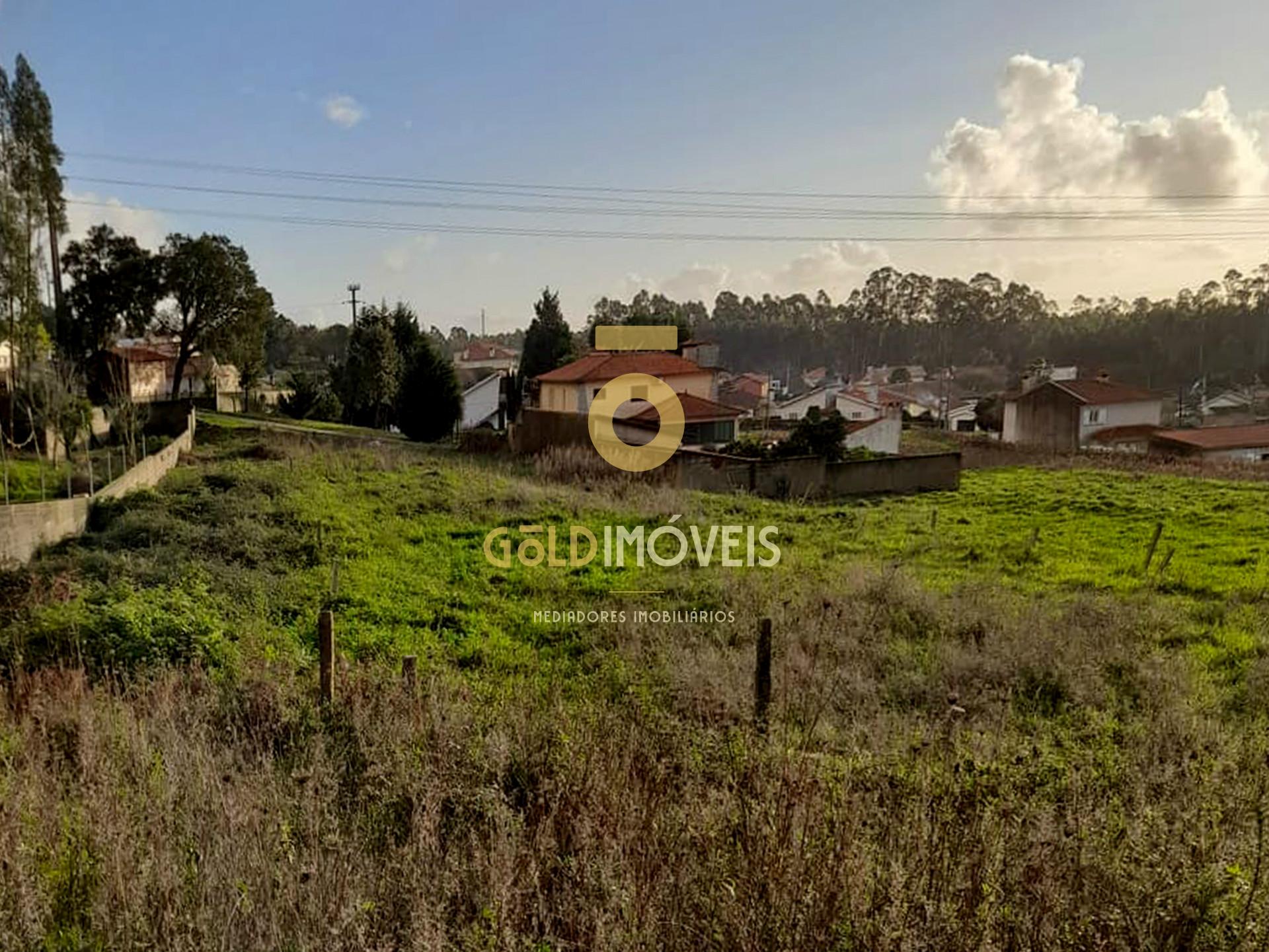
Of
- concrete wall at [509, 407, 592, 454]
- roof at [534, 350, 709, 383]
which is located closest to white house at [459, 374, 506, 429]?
roof at [534, 350, 709, 383]

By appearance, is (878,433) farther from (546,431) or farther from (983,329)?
(983,329)

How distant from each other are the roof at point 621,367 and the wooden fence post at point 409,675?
19029 millimetres

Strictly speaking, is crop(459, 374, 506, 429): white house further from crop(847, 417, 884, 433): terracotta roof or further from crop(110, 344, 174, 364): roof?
crop(847, 417, 884, 433): terracotta roof

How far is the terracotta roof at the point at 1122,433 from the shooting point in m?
31.7

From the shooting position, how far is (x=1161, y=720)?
14.3 ft

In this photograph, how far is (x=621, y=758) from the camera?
3236 millimetres

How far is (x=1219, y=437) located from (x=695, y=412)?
22.9 m

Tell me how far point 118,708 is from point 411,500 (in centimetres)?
822

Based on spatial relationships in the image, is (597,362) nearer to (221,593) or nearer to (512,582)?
(512,582)

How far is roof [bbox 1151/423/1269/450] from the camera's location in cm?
2775

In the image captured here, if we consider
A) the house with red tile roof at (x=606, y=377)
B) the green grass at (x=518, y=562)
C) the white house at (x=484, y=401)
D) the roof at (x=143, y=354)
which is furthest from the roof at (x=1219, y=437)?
the roof at (x=143, y=354)

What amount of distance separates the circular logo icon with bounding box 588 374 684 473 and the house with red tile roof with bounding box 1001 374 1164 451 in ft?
64.4

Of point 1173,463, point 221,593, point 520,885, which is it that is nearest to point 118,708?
point 520,885

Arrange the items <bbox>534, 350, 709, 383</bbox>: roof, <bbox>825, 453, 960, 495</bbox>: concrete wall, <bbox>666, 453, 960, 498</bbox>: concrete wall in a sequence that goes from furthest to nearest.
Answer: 1. <bbox>534, 350, 709, 383</bbox>: roof
2. <bbox>825, 453, 960, 495</bbox>: concrete wall
3. <bbox>666, 453, 960, 498</bbox>: concrete wall
